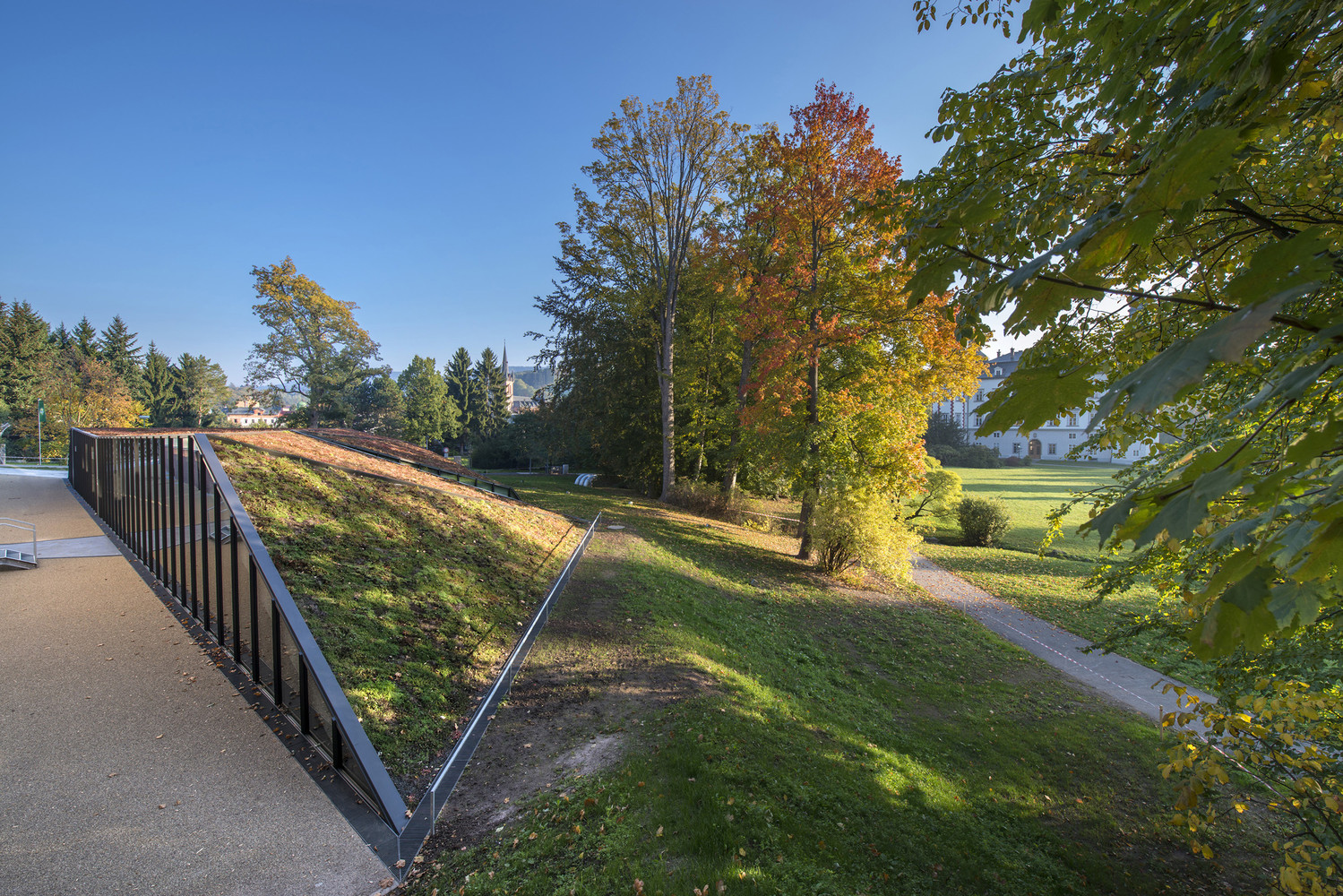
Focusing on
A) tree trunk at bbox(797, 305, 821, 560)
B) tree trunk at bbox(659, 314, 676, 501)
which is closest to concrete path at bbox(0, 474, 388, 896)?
tree trunk at bbox(797, 305, 821, 560)

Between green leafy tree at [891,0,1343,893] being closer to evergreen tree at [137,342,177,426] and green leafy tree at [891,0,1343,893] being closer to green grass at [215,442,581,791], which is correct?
green grass at [215,442,581,791]

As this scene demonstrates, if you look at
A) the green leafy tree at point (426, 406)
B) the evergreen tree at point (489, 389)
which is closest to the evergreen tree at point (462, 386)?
the evergreen tree at point (489, 389)

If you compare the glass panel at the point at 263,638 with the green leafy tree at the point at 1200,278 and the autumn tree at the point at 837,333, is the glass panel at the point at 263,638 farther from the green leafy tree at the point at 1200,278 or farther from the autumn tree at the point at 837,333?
the autumn tree at the point at 837,333

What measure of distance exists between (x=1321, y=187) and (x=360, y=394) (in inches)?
2284

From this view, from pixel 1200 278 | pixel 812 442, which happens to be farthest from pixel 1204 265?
pixel 812 442

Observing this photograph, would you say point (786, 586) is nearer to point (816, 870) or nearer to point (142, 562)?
point (816, 870)

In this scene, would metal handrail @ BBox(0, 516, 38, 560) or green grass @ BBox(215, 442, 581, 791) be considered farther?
metal handrail @ BBox(0, 516, 38, 560)

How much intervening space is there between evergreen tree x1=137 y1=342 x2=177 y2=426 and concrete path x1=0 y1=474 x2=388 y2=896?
2585 inches

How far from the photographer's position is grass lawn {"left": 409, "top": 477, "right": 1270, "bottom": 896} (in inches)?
150

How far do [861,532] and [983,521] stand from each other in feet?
46.1

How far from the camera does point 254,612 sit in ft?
17.7

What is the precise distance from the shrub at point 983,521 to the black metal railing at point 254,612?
68.4 feet

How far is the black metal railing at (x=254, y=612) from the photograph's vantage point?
4203 millimetres

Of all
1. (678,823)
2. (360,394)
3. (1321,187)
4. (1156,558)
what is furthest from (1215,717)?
(360,394)
